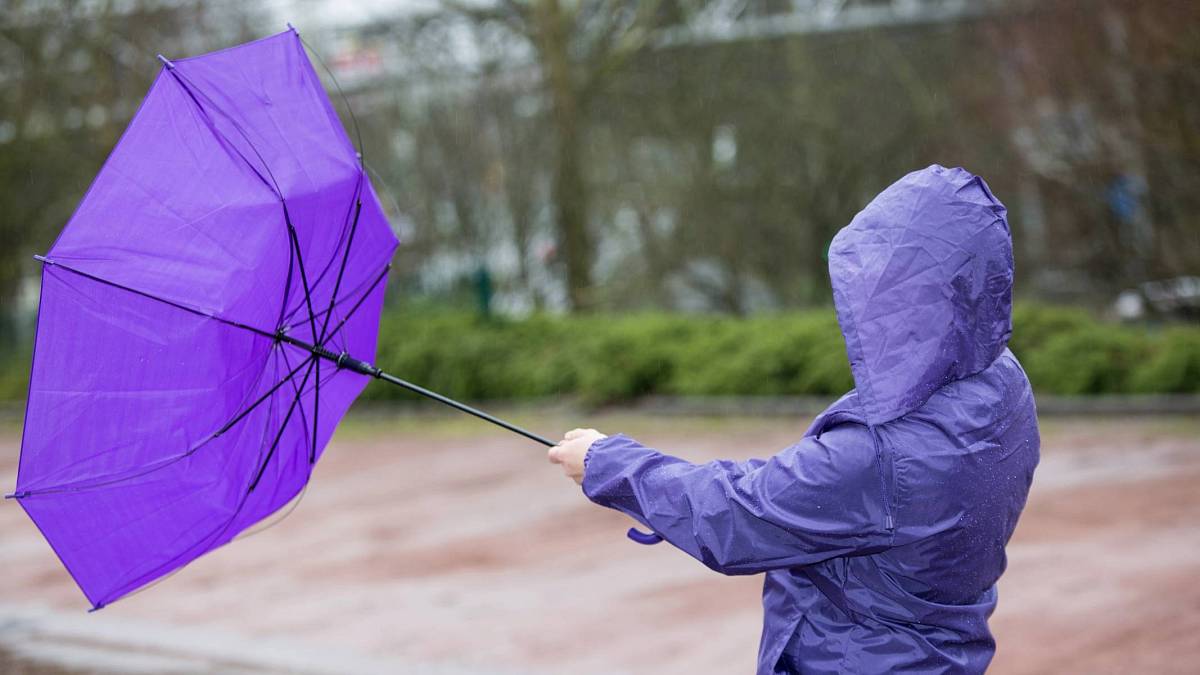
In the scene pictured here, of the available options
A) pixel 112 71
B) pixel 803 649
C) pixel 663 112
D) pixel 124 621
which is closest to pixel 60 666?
pixel 124 621

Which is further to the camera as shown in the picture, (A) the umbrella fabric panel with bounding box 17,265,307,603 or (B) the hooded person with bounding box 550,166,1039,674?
(A) the umbrella fabric panel with bounding box 17,265,307,603

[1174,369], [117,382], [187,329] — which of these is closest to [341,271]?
[187,329]

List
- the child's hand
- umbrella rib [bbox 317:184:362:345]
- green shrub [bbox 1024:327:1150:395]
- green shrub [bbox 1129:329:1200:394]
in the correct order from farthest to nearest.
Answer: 1. green shrub [bbox 1024:327:1150:395]
2. green shrub [bbox 1129:329:1200:394]
3. umbrella rib [bbox 317:184:362:345]
4. the child's hand

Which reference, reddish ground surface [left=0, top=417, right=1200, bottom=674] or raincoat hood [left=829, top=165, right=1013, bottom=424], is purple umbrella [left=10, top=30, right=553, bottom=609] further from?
reddish ground surface [left=0, top=417, right=1200, bottom=674]

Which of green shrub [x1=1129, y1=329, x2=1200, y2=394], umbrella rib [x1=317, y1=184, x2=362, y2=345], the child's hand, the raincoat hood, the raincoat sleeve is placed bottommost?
green shrub [x1=1129, y1=329, x2=1200, y2=394]

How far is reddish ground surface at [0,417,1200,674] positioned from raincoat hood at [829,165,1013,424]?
3.68 m

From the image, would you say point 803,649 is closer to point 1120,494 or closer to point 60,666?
point 60,666

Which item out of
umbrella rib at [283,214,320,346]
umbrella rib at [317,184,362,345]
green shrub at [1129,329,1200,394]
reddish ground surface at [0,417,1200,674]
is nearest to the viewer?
umbrella rib at [283,214,320,346]

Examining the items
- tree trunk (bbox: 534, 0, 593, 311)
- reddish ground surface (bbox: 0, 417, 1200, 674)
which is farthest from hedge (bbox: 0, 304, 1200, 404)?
tree trunk (bbox: 534, 0, 593, 311)

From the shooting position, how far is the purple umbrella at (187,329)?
3.22 meters

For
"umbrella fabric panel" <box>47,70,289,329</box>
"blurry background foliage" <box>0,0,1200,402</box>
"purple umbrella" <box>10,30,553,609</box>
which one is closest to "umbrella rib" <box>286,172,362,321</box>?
"purple umbrella" <box>10,30,553,609</box>

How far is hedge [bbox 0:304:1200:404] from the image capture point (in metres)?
12.1

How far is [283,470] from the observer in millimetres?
3545

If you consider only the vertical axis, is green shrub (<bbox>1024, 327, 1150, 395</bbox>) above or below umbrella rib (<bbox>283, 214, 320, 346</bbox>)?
below
